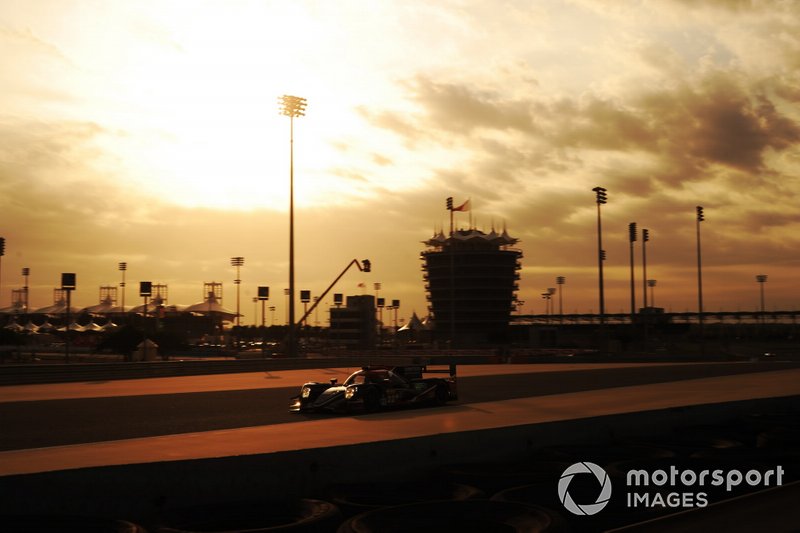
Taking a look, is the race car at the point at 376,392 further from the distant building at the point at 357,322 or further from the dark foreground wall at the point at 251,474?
the distant building at the point at 357,322

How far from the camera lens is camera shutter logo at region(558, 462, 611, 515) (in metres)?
8.45

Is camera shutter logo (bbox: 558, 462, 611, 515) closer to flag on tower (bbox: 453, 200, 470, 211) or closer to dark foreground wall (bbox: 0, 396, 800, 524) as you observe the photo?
dark foreground wall (bbox: 0, 396, 800, 524)

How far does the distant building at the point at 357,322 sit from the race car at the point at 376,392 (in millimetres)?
147215

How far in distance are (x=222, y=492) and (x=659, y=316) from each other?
202146mm

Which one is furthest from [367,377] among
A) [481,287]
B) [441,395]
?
[481,287]


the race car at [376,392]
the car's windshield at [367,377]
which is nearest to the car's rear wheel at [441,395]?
the race car at [376,392]

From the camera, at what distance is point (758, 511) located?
8.23 metres

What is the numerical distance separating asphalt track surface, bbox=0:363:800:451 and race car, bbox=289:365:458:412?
2.05ft

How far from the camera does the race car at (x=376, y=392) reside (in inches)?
835

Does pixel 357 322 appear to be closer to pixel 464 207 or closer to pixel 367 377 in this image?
pixel 464 207

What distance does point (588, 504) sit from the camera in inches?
340

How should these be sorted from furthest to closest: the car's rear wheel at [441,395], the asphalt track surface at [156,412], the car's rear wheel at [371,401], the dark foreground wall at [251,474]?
1. the car's rear wheel at [441,395]
2. the car's rear wheel at [371,401]
3. the asphalt track surface at [156,412]
4. the dark foreground wall at [251,474]

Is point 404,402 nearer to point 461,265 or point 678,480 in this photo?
point 678,480

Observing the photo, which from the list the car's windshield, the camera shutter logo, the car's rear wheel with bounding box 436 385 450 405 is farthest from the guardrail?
the camera shutter logo
